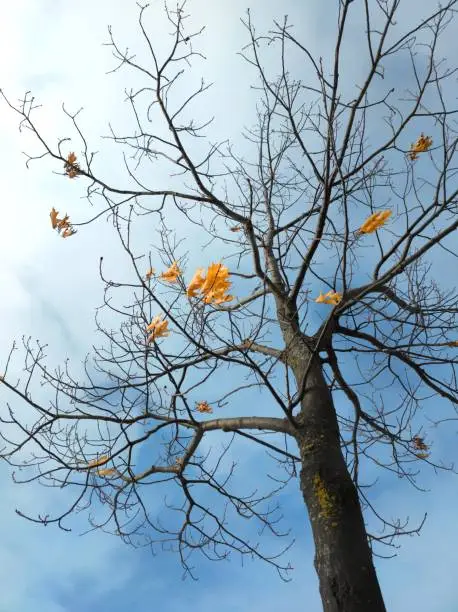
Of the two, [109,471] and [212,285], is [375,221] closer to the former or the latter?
[212,285]

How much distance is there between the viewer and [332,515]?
9.70 feet

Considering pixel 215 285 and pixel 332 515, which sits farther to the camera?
pixel 215 285

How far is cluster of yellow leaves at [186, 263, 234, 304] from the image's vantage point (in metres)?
3.38

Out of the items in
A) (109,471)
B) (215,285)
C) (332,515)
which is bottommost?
(332,515)

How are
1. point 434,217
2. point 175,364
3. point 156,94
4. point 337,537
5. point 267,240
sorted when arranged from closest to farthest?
point 337,537 < point 434,217 < point 156,94 < point 175,364 < point 267,240

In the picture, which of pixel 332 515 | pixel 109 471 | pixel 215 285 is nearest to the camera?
pixel 332 515

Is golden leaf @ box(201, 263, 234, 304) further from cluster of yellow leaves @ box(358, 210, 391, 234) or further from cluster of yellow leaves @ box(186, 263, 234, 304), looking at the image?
cluster of yellow leaves @ box(358, 210, 391, 234)

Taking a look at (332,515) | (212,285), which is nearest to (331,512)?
(332,515)

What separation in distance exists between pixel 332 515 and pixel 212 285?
135 centimetres

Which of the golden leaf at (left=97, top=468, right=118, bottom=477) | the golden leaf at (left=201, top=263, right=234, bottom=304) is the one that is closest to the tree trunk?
the golden leaf at (left=201, top=263, right=234, bottom=304)

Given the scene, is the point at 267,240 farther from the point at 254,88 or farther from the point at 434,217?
the point at 434,217

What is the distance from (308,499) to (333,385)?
4.52ft

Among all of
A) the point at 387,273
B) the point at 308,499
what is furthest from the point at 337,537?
the point at 387,273

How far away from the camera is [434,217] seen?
11.5 feet
